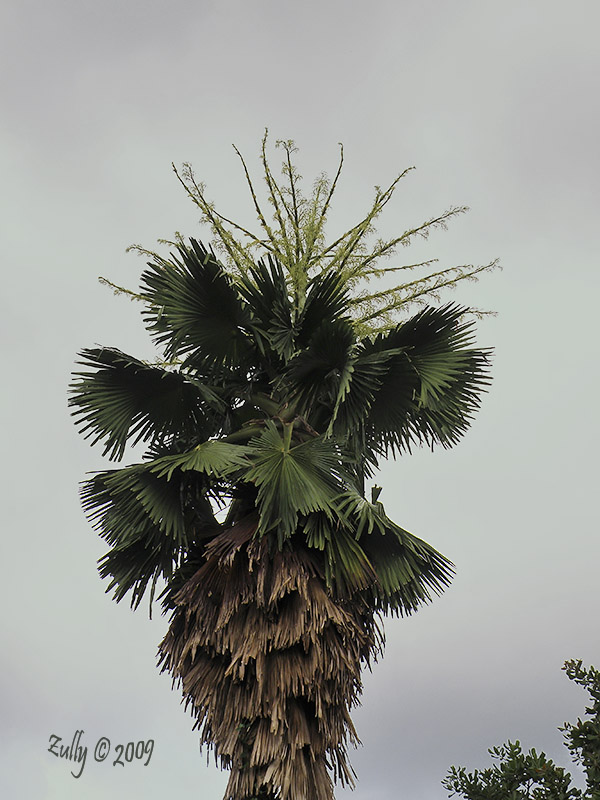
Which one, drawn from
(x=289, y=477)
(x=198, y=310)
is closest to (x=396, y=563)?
(x=289, y=477)

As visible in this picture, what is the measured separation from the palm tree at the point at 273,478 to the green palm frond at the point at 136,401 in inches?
0.7

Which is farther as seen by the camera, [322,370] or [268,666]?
[322,370]

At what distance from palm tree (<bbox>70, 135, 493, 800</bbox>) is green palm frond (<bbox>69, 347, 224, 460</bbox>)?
0.02 metres

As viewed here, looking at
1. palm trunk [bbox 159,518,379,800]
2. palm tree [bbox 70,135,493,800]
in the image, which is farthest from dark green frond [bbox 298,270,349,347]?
palm trunk [bbox 159,518,379,800]

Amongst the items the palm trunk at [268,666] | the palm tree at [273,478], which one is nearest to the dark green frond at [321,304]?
the palm tree at [273,478]

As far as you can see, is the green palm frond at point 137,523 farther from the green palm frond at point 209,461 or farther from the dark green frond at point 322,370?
the dark green frond at point 322,370

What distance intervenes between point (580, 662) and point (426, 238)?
497cm

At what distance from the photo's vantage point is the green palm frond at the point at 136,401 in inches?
420

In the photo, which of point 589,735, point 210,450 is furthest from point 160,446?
point 589,735

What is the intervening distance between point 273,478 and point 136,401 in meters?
2.01

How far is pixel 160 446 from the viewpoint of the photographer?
10.5 meters

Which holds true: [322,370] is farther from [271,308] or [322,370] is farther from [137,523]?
[137,523]

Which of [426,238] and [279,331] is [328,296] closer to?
[279,331]

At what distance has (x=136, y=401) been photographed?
10.8 m
